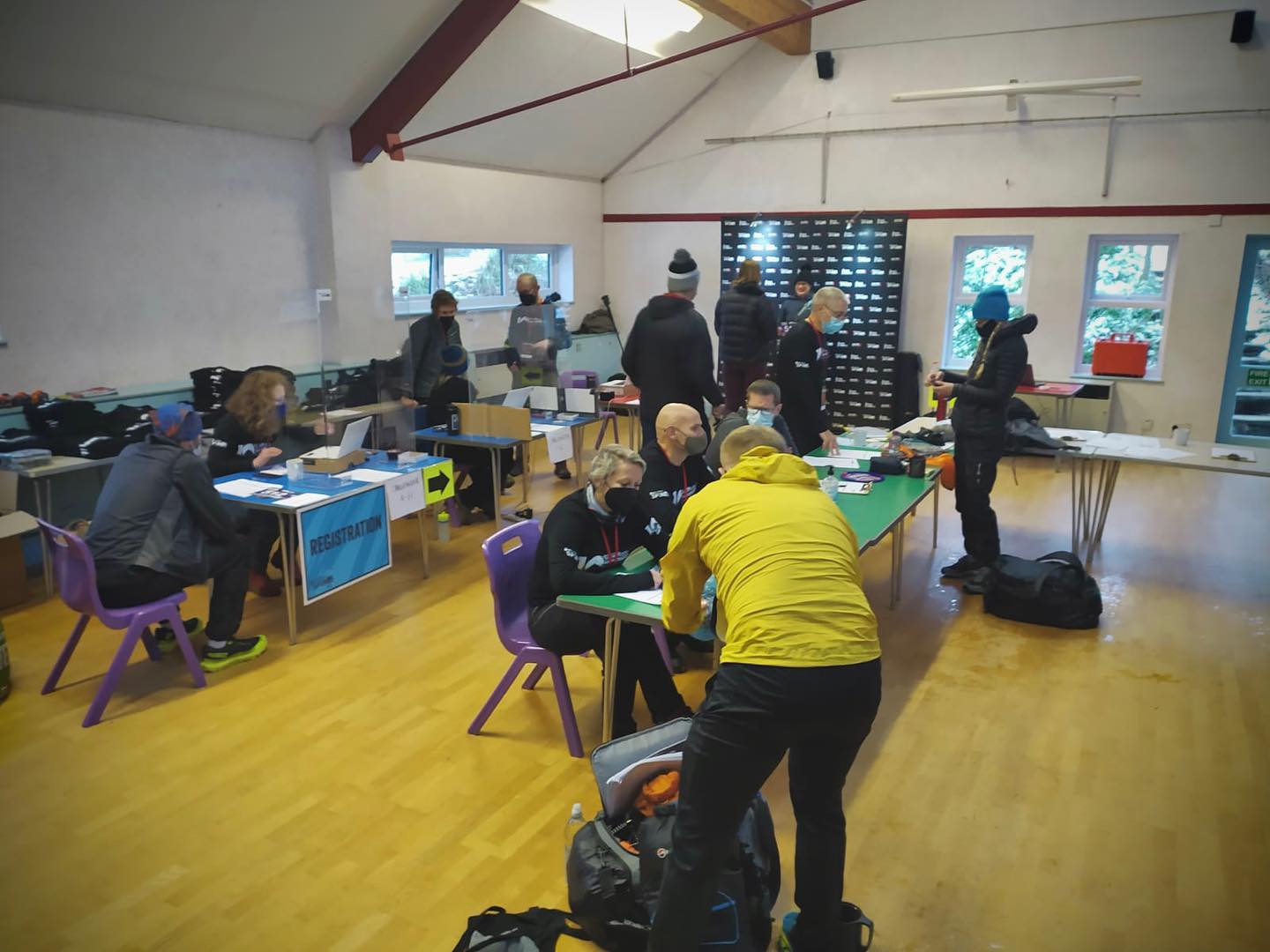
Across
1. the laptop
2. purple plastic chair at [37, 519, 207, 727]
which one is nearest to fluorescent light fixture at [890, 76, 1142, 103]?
the laptop

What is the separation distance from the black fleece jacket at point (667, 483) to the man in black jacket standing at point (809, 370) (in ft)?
4.96

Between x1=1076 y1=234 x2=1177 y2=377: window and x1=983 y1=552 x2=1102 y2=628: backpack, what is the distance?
493 cm

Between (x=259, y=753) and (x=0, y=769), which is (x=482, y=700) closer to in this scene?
(x=259, y=753)

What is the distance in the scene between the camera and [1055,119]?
29.5 feet

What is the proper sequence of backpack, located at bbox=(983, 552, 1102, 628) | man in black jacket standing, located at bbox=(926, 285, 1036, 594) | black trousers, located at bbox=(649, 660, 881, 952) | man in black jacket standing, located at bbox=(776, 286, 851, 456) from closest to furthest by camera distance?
black trousers, located at bbox=(649, 660, 881, 952) < backpack, located at bbox=(983, 552, 1102, 628) < man in black jacket standing, located at bbox=(926, 285, 1036, 594) < man in black jacket standing, located at bbox=(776, 286, 851, 456)

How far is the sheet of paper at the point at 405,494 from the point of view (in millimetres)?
5309

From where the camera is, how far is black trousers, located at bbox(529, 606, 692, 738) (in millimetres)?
3684

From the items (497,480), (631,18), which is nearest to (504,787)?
(497,480)

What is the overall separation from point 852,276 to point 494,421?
5114 millimetres

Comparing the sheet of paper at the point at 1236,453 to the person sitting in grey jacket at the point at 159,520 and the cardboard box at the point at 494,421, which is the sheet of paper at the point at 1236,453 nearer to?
the cardboard box at the point at 494,421

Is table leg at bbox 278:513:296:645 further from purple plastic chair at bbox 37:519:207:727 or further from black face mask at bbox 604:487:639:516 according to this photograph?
black face mask at bbox 604:487:639:516

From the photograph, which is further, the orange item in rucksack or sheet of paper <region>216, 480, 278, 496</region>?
sheet of paper <region>216, 480, 278, 496</region>

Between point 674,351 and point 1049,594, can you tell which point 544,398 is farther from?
point 1049,594

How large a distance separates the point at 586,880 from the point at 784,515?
1215 millimetres
